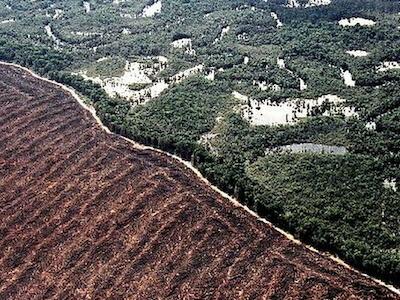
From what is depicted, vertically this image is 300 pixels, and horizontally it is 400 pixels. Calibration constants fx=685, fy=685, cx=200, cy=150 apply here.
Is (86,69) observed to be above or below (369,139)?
below

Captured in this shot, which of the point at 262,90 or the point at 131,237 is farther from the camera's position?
the point at 262,90

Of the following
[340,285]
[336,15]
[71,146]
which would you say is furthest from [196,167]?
[336,15]

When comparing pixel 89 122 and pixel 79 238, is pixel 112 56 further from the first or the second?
pixel 79 238

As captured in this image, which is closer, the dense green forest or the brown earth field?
the brown earth field

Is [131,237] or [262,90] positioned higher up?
[131,237]

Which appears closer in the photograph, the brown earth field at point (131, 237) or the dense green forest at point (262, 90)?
the brown earth field at point (131, 237)
